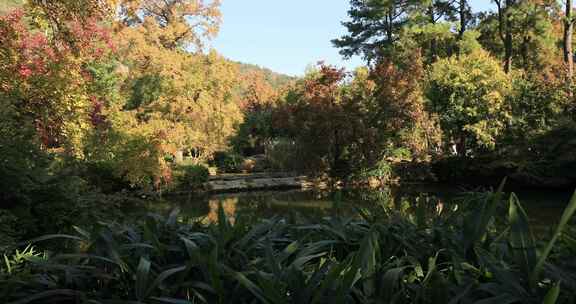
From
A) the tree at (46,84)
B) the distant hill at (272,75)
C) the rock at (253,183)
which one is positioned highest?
the distant hill at (272,75)

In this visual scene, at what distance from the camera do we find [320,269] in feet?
3.63

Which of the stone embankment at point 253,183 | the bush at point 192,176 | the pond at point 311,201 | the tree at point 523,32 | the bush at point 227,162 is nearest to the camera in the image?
the pond at point 311,201

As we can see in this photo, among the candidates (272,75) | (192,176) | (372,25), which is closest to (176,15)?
(192,176)

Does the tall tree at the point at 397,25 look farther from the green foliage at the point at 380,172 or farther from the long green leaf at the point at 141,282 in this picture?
the long green leaf at the point at 141,282

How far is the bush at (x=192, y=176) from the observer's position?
586 inches

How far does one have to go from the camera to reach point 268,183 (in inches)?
637

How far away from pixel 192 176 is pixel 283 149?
5.47 metres

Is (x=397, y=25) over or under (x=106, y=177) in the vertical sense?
over

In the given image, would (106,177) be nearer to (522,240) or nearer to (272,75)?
(522,240)

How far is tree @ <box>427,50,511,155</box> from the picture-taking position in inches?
627

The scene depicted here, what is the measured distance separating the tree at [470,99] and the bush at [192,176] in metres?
8.89

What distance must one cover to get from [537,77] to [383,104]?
5851 millimetres

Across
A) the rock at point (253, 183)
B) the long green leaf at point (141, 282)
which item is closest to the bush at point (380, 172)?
the rock at point (253, 183)

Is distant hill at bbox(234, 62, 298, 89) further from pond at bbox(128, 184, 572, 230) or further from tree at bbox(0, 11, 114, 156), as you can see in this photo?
tree at bbox(0, 11, 114, 156)
